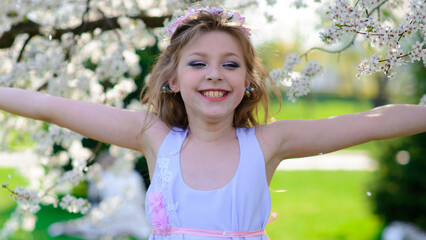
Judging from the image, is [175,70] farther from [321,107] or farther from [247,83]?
[321,107]

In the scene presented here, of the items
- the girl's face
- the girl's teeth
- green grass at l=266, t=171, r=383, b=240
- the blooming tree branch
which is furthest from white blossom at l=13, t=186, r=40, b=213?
green grass at l=266, t=171, r=383, b=240

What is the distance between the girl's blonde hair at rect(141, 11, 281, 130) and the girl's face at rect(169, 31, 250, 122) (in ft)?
0.14

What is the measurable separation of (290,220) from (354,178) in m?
3.70

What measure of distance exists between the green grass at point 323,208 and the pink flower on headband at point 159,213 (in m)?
4.98

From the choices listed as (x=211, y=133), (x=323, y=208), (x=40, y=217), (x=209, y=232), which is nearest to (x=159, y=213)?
(x=209, y=232)

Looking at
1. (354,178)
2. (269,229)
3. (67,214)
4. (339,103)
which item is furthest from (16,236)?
(339,103)

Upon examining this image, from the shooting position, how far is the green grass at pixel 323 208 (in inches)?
271

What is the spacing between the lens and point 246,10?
2961 millimetres

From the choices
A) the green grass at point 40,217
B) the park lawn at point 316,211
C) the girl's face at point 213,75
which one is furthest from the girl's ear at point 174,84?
the green grass at point 40,217

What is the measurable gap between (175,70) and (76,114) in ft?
1.39

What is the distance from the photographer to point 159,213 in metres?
1.75

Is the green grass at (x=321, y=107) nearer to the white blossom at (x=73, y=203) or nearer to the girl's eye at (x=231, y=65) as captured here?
the white blossom at (x=73, y=203)

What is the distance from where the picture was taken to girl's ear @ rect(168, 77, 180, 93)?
2.04m

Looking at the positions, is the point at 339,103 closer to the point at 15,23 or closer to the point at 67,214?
the point at 67,214
